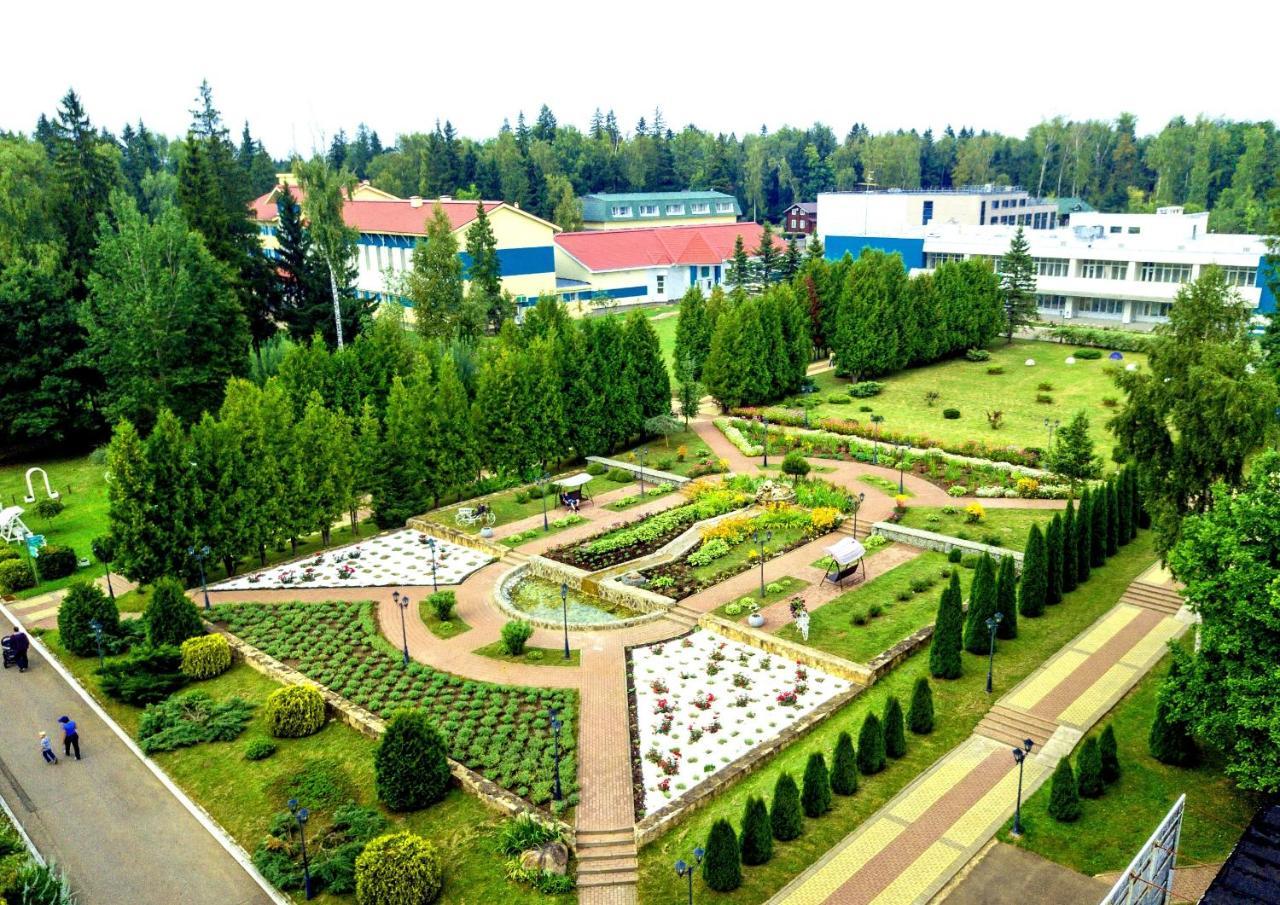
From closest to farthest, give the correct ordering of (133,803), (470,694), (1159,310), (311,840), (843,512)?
(311,840) → (133,803) → (470,694) → (843,512) → (1159,310)

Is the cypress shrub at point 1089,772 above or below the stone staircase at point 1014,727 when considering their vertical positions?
above

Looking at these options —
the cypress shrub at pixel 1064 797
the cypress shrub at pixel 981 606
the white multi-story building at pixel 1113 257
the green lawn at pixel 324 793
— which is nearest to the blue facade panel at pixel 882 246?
the white multi-story building at pixel 1113 257

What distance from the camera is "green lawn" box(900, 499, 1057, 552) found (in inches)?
1337

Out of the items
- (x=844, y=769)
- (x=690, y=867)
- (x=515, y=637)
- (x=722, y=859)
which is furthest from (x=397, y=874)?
(x=515, y=637)

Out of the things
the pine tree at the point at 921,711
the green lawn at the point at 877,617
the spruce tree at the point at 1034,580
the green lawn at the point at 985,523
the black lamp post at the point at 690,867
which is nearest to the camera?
the black lamp post at the point at 690,867

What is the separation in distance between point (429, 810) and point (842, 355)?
46.8 metres

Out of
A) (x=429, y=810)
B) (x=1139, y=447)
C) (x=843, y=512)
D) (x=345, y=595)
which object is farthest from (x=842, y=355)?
(x=429, y=810)

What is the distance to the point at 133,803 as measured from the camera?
21.5 m

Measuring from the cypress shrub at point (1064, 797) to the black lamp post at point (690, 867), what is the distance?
24.1 feet

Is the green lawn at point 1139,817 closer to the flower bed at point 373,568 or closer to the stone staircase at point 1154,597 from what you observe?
the stone staircase at point 1154,597

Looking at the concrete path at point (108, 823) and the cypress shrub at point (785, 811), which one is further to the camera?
the cypress shrub at point (785, 811)

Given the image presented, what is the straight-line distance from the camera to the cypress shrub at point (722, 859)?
17453 mm

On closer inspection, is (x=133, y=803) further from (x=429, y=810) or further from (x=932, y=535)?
(x=932, y=535)

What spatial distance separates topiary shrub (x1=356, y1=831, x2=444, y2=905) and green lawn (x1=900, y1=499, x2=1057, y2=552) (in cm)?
2272
